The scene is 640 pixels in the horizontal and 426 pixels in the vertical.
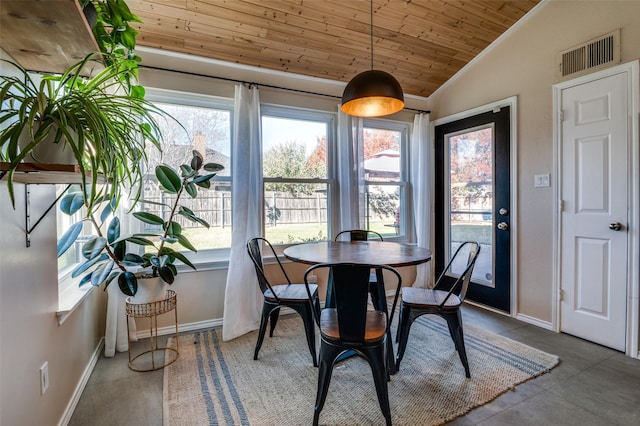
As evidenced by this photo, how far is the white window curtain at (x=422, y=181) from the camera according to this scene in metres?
3.87

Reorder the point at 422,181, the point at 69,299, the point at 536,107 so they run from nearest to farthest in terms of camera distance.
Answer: the point at 69,299 → the point at 536,107 → the point at 422,181

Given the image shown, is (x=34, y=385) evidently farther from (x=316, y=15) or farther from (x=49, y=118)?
(x=316, y=15)

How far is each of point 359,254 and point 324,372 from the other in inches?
32.6

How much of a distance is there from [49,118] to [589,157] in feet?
11.3

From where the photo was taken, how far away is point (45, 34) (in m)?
1.05

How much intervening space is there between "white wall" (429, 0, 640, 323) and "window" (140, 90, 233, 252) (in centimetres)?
281

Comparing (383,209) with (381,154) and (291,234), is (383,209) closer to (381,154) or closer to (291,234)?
(381,154)

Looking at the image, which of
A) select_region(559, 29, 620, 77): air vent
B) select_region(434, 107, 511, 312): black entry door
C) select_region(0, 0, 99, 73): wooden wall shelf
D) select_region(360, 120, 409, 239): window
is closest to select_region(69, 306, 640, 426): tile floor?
select_region(434, 107, 511, 312): black entry door

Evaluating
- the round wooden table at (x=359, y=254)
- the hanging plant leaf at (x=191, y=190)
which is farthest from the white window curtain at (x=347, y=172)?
the hanging plant leaf at (x=191, y=190)

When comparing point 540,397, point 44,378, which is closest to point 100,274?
point 44,378

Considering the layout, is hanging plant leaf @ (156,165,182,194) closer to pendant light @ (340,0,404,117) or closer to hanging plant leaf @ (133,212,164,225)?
hanging plant leaf @ (133,212,164,225)

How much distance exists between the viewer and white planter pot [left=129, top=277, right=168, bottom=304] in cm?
217

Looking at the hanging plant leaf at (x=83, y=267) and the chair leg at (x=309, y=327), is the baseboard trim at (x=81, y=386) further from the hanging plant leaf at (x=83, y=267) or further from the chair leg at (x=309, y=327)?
the chair leg at (x=309, y=327)

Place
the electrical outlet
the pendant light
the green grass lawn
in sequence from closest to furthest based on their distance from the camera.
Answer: the electrical outlet, the pendant light, the green grass lawn
